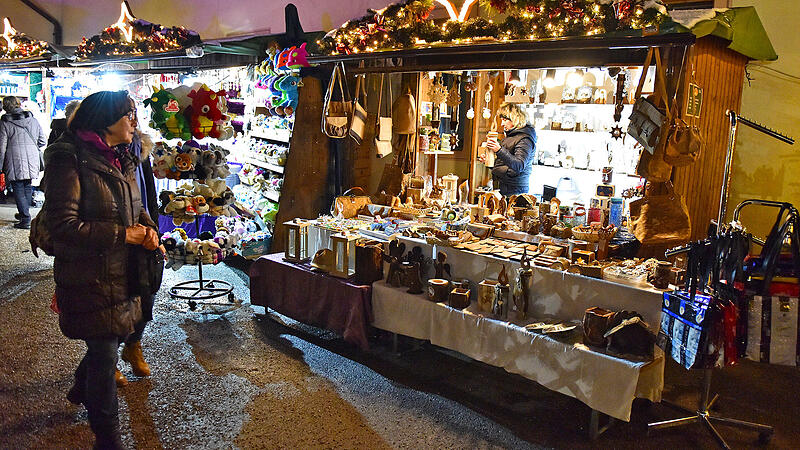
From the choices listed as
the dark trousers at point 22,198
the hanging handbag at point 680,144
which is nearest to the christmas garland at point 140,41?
the dark trousers at point 22,198

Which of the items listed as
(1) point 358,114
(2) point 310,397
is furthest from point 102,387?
(1) point 358,114

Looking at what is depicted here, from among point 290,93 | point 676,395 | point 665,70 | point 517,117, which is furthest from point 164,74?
point 676,395

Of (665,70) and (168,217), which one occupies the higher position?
(665,70)

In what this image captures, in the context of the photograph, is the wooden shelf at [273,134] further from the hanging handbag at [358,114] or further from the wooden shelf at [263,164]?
the hanging handbag at [358,114]

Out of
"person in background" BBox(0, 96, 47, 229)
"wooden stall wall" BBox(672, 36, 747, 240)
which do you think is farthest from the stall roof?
Answer: "person in background" BBox(0, 96, 47, 229)

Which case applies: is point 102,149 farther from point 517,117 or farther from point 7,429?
point 517,117

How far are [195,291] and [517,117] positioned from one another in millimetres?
3981

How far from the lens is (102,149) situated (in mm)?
3182

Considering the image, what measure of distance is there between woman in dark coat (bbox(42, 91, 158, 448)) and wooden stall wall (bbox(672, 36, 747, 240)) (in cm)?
410

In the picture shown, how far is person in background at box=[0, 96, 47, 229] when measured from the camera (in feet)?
30.4

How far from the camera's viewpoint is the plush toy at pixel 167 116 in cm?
536

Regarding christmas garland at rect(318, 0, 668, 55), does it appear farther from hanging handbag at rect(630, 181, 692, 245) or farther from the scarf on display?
the scarf on display

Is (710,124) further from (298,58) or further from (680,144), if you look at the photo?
(298,58)

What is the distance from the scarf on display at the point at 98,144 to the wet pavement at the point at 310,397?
1635mm
